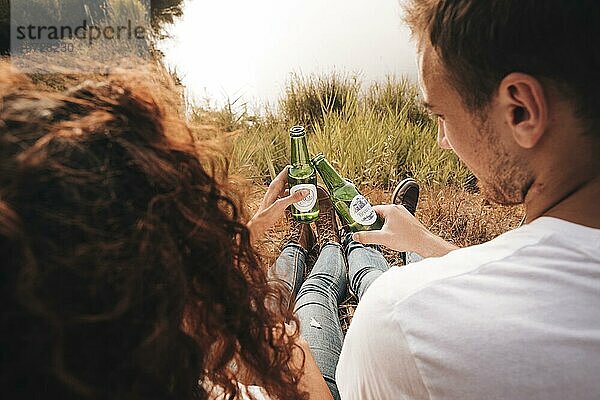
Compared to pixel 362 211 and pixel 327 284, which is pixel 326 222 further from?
pixel 327 284

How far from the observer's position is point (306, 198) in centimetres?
171

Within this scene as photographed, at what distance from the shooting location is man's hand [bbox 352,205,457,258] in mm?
1342

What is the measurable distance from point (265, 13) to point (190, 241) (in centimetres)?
209

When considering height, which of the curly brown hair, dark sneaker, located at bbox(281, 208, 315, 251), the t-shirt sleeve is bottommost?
dark sneaker, located at bbox(281, 208, 315, 251)

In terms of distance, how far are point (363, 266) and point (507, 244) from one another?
3.09ft

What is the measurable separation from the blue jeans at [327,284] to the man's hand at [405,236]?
0.15m

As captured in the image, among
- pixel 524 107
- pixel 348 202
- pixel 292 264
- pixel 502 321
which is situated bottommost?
pixel 292 264

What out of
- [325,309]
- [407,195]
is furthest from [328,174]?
[325,309]

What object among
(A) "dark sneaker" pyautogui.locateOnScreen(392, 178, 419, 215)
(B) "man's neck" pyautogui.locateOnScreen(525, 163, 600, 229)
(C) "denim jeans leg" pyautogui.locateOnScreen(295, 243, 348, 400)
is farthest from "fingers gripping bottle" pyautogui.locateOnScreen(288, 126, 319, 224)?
(B) "man's neck" pyautogui.locateOnScreen(525, 163, 600, 229)

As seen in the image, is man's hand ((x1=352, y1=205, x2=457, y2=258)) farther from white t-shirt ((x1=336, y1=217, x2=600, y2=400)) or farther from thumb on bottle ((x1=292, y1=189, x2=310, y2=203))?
white t-shirt ((x1=336, y1=217, x2=600, y2=400))

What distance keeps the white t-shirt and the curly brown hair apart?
7.9 inches

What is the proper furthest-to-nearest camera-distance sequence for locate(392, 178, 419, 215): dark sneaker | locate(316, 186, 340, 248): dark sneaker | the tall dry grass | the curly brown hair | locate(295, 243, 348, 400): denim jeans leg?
the tall dry grass → locate(392, 178, 419, 215): dark sneaker → locate(316, 186, 340, 248): dark sneaker → locate(295, 243, 348, 400): denim jeans leg → the curly brown hair

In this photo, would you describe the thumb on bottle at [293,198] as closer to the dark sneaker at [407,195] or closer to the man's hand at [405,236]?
the man's hand at [405,236]
